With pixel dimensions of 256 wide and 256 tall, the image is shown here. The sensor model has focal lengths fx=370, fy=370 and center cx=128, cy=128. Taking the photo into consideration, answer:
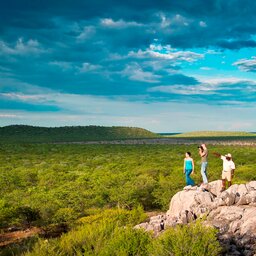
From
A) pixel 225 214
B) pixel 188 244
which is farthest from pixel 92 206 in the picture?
pixel 188 244

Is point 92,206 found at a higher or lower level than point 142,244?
lower

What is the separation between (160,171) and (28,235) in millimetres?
17119

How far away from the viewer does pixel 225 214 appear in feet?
49.6

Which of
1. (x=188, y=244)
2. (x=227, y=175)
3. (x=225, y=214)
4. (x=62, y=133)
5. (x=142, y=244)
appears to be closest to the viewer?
(x=188, y=244)

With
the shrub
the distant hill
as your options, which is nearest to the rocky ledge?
the shrub

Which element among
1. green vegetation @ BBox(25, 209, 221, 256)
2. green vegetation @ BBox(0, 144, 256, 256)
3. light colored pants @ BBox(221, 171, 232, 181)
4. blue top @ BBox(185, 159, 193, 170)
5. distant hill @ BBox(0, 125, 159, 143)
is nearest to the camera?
Answer: green vegetation @ BBox(25, 209, 221, 256)

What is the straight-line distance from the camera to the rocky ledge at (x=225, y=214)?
13016 mm

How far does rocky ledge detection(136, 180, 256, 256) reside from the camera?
13016mm

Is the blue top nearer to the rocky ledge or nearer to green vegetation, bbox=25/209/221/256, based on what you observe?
the rocky ledge

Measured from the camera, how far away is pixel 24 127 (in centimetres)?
18888

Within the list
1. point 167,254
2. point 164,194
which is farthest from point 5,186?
point 167,254

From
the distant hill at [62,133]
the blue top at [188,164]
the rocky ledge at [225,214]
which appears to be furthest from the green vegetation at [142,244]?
the distant hill at [62,133]

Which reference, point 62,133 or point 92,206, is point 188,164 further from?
point 62,133

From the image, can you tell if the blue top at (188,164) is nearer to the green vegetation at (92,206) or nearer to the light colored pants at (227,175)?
the light colored pants at (227,175)
